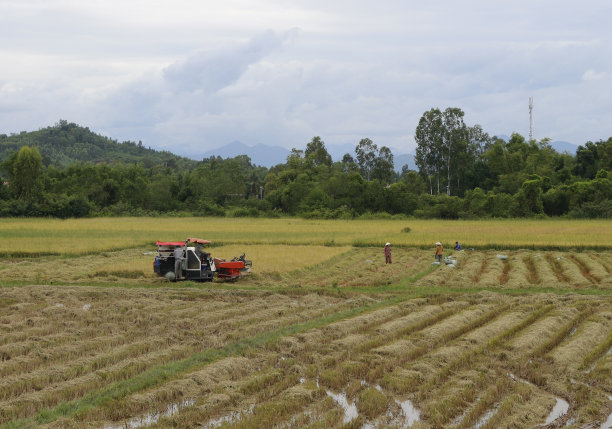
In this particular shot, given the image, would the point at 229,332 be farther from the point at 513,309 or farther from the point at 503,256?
the point at 503,256

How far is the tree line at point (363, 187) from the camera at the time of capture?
56.8 metres

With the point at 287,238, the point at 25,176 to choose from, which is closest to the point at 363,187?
the point at 287,238

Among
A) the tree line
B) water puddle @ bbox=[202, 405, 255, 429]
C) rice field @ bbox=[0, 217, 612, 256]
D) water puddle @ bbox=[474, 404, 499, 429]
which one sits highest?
the tree line

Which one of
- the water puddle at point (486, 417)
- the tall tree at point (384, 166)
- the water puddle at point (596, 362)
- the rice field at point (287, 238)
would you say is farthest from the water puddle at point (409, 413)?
the tall tree at point (384, 166)

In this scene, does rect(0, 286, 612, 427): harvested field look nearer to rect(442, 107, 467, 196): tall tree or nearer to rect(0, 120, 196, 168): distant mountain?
rect(442, 107, 467, 196): tall tree

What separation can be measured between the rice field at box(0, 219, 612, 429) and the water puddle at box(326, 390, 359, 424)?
0.03 metres

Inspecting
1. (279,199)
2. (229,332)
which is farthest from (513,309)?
(279,199)

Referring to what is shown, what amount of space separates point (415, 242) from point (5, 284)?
20.8 metres

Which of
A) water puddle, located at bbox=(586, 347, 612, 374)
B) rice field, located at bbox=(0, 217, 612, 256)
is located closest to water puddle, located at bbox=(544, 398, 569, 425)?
water puddle, located at bbox=(586, 347, 612, 374)

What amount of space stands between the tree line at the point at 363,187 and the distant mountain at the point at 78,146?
5495 centimetres

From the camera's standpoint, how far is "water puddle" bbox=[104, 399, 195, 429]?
23.1 ft

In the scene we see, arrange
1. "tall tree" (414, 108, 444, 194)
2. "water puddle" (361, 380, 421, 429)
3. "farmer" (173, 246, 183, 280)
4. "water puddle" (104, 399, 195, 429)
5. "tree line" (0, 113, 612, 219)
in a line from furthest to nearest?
"tall tree" (414, 108, 444, 194) → "tree line" (0, 113, 612, 219) → "farmer" (173, 246, 183, 280) → "water puddle" (361, 380, 421, 429) → "water puddle" (104, 399, 195, 429)

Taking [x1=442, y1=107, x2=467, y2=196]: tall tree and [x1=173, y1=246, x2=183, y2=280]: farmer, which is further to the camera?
[x1=442, y1=107, x2=467, y2=196]: tall tree

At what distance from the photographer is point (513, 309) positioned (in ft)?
46.6
